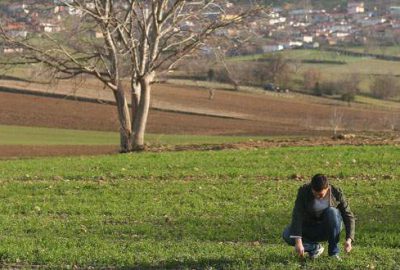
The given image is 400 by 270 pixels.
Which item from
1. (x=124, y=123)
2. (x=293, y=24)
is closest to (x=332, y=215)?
(x=124, y=123)

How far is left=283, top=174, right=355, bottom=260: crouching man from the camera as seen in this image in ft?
31.0

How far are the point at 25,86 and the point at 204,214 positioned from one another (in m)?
49.1

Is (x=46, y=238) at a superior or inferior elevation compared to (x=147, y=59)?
inferior

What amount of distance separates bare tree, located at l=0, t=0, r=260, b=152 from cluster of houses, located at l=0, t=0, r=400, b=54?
628mm

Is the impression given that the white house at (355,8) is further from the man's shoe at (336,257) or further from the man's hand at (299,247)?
the man's hand at (299,247)

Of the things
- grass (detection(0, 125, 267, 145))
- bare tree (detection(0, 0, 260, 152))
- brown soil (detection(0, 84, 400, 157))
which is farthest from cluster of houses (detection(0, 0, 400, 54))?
grass (detection(0, 125, 267, 145))

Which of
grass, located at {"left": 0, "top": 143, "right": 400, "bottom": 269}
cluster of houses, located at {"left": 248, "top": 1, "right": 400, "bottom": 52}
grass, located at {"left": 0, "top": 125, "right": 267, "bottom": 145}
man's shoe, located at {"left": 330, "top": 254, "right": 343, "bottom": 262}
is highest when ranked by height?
cluster of houses, located at {"left": 248, "top": 1, "right": 400, "bottom": 52}

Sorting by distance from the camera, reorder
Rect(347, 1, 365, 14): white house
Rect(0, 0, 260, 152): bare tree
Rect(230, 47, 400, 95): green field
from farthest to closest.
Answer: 1. Rect(347, 1, 365, 14): white house
2. Rect(230, 47, 400, 95): green field
3. Rect(0, 0, 260, 152): bare tree

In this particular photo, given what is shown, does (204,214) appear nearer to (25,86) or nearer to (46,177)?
(46,177)

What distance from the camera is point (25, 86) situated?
60750 mm

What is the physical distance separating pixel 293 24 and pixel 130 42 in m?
36.1

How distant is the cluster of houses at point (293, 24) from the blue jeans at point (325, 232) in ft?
57.8

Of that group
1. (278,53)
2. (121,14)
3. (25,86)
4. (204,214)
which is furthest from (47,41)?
(278,53)

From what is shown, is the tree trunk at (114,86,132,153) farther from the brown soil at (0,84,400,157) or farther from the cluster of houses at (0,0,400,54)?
the brown soil at (0,84,400,157)
